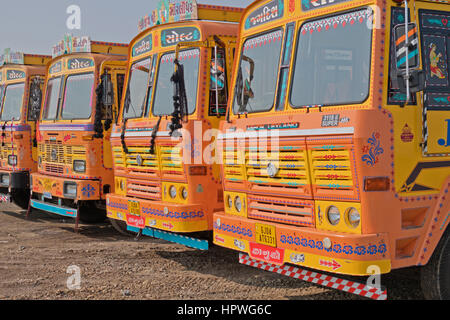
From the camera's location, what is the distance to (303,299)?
564cm

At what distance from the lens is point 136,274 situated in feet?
22.4

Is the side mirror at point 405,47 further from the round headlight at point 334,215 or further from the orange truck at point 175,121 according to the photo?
the orange truck at point 175,121

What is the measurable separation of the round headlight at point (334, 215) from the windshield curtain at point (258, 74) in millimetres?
1203

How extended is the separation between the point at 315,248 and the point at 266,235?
64 centimetres

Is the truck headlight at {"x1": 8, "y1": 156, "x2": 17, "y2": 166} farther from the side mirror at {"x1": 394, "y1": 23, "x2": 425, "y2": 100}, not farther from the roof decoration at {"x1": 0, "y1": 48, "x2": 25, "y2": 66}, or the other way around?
the side mirror at {"x1": 394, "y1": 23, "x2": 425, "y2": 100}

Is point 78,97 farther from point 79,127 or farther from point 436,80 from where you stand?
point 436,80

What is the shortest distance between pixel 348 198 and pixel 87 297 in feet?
9.75

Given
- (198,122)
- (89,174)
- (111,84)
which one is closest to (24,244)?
(89,174)

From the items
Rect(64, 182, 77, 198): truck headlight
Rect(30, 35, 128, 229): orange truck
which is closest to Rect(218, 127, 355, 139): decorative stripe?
Rect(30, 35, 128, 229): orange truck

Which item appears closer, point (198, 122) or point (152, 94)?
point (198, 122)

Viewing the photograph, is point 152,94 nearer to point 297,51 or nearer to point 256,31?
point 256,31

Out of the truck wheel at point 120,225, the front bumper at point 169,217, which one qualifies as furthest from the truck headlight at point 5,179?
the front bumper at point 169,217

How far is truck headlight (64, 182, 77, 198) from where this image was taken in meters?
9.15

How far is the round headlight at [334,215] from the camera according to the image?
471cm
